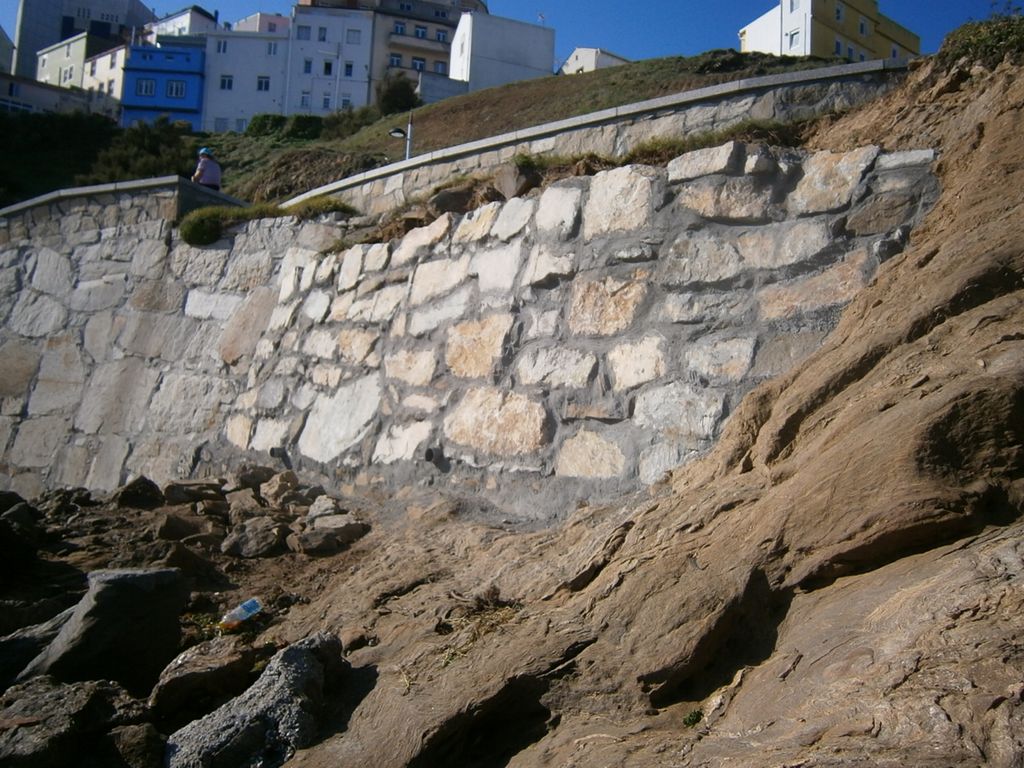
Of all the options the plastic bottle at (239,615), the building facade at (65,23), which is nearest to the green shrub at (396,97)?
the building facade at (65,23)

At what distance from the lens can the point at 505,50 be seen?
40656 mm

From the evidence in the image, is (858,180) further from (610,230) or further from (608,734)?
(608,734)

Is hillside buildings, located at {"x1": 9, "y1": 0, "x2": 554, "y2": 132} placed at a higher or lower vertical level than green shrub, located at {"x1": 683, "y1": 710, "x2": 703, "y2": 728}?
higher

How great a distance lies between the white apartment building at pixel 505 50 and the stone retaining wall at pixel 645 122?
35.6 metres

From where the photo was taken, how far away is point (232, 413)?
5469 mm

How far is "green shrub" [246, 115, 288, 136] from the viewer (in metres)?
31.6

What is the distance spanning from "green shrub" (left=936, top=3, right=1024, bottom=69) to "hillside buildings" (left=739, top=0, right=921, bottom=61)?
2841 centimetres

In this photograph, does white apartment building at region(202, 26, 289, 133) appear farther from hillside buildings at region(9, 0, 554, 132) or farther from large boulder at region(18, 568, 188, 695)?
large boulder at region(18, 568, 188, 695)

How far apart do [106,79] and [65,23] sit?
1357 centimetres

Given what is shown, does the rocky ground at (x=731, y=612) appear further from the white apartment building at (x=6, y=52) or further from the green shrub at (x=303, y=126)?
the white apartment building at (x=6, y=52)

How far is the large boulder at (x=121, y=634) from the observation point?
2498mm

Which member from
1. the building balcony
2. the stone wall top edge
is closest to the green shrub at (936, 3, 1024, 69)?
the stone wall top edge

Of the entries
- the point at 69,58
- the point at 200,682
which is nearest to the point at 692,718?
the point at 200,682

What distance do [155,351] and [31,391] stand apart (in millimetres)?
1440
